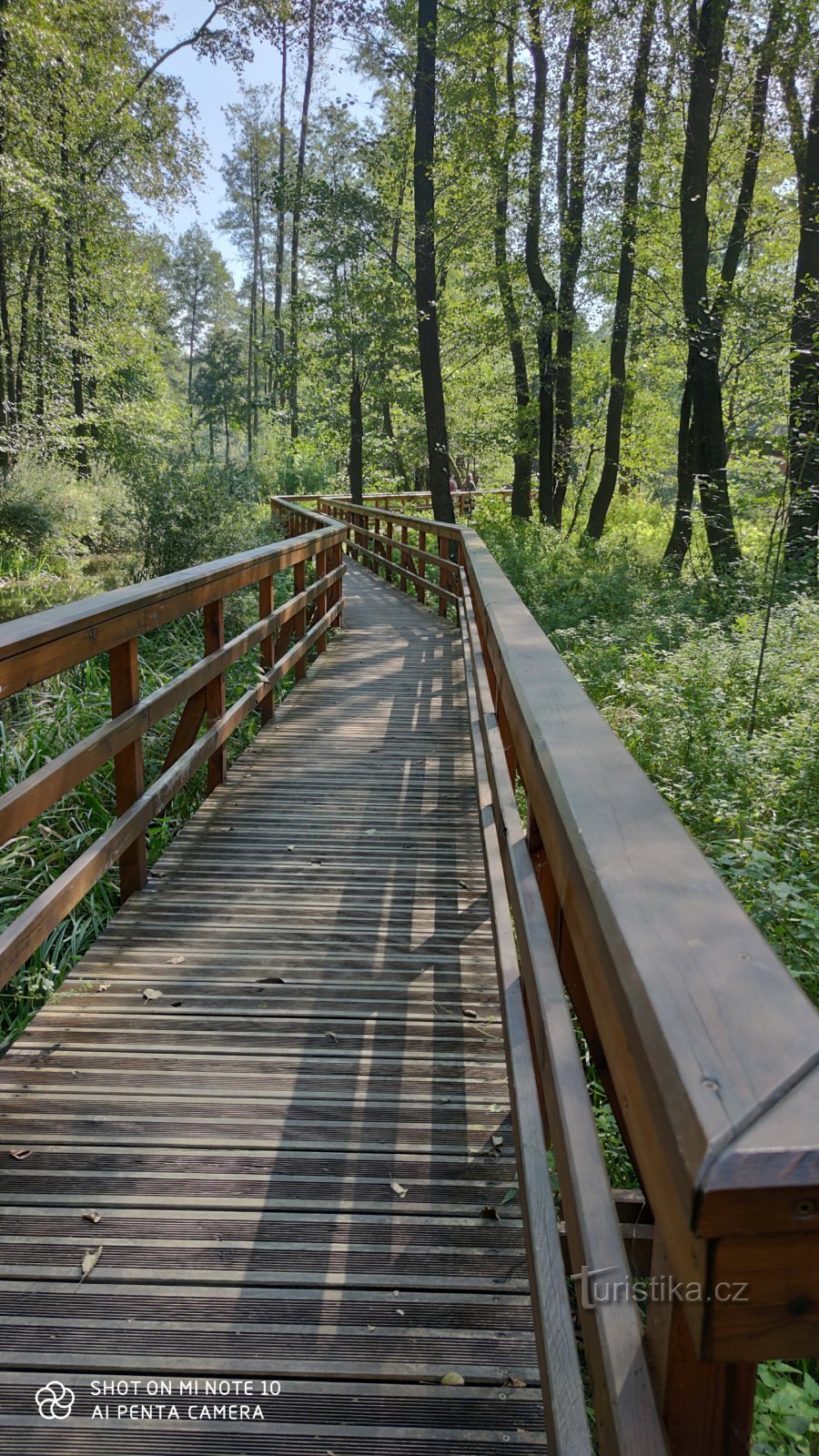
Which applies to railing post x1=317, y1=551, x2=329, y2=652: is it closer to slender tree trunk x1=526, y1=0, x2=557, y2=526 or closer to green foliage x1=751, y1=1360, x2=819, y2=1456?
green foliage x1=751, y1=1360, x2=819, y2=1456

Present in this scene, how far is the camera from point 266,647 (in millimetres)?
6078

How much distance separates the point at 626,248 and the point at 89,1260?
17668mm

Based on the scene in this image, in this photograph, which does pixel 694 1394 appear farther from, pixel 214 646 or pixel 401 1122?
pixel 214 646

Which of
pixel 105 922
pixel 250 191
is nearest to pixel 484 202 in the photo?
pixel 105 922

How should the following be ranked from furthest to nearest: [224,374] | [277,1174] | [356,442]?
1. [224,374]
2. [356,442]
3. [277,1174]

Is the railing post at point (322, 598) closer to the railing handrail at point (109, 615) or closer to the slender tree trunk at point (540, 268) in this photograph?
the railing handrail at point (109, 615)

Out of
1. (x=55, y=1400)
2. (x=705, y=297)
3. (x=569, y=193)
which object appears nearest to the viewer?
(x=55, y=1400)

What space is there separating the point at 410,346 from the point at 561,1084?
70.8ft

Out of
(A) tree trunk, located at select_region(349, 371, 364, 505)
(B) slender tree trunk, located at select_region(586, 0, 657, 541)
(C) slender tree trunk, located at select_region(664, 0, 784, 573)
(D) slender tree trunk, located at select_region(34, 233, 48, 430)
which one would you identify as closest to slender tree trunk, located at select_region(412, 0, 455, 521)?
(B) slender tree trunk, located at select_region(586, 0, 657, 541)

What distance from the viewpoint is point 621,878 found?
1007 mm

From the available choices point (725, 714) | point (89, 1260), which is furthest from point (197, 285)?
point (89, 1260)

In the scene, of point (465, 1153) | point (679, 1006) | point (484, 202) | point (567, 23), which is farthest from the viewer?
point (484, 202)

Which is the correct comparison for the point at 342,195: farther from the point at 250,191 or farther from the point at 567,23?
the point at 250,191

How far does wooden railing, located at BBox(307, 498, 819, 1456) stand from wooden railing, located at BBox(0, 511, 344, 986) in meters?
1.59
